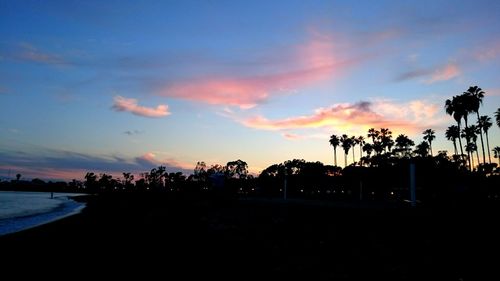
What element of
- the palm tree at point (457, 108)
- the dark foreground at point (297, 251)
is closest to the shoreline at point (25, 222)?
the dark foreground at point (297, 251)

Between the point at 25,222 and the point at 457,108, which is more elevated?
the point at 457,108

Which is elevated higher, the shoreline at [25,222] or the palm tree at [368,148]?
the palm tree at [368,148]

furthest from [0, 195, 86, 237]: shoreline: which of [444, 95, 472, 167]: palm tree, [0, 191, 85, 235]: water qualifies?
[444, 95, 472, 167]: palm tree

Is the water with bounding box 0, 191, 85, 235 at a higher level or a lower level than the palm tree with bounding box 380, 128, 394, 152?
lower

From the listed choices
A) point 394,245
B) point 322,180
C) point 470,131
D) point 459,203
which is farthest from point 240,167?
point 394,245

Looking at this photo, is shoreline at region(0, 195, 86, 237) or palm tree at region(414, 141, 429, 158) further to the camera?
palm tree at region(414, 141, 429, 158)

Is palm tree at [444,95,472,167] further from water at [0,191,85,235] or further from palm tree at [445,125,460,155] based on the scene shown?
water at [0,191,85,235]

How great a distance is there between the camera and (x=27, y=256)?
13328 millimetres

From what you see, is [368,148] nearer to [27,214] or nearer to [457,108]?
[457,108]

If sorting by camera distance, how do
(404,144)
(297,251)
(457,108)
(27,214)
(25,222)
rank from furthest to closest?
(404,144) → (457,108) → (27,214) → (25,222) → (297,251)

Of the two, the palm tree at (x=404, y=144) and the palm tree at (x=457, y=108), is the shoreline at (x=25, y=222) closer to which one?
the palm tree at (x=457, y=108)

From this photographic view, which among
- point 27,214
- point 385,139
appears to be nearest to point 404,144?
point 385,139

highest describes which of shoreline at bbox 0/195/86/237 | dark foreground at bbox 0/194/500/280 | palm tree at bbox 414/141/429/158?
palm tree at bbox 414/141/429/158

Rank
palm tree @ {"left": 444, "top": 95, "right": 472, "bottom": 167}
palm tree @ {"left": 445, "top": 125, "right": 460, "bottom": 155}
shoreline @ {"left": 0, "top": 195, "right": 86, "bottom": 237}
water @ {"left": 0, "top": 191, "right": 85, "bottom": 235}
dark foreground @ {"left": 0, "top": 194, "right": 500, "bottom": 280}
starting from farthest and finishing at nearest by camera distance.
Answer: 1. palm tree @ {"left": 445, "top": 125, "right": 460, "bottom": 155}
2. palm tree @ {"left": 444, "top": 95, "right": 472, "bottom": 167}
3. water @ {"left": 0, "top": 191, "right": 85, "bottom": 235}
4. shoreline @ {"left": 0, "top": 195, "right": 86, "bottom": 237}
5. dark foreground @ {"left": 0, "top": 194, "right": 500, "bottom": 280}
